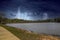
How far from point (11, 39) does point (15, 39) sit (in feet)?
1.26

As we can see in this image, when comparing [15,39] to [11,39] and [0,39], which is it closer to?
[11,39]

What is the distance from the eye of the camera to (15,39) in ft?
41.3

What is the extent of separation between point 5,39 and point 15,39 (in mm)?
966

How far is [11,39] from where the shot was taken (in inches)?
492

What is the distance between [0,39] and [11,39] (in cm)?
105

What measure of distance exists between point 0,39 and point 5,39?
18.6 inches

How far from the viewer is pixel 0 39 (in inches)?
491

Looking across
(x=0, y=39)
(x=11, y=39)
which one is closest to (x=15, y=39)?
(x=11, y=39)

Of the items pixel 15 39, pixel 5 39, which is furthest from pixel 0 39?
pixel 15 39

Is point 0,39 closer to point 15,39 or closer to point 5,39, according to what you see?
point 5,39

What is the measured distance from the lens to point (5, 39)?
12555 millimetres

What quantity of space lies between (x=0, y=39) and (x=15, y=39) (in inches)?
56.5
